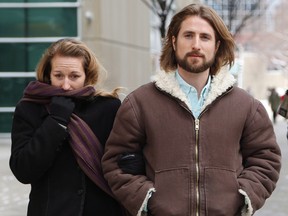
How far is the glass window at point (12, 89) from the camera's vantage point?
1744 centimetres

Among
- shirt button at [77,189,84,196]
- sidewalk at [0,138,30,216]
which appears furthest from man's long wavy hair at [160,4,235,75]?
sidewalk at [0,138,30,216]

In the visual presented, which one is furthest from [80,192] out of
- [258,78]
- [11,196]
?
[258,78]

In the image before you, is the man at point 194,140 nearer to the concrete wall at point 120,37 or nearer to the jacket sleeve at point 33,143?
the jacket sleeve at point 33,143

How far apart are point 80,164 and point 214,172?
0.70 m

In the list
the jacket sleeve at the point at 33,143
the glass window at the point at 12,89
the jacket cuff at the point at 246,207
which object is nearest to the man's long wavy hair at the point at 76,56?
the jacket sleeve at the point at 33,143

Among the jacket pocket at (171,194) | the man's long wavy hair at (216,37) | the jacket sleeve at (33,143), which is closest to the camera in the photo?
the jacket pocket at (171,194)

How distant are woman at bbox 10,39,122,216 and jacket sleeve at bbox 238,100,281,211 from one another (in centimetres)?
72

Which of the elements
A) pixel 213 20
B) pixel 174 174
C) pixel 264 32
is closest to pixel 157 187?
pixel 174 174

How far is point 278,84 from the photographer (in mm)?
63906

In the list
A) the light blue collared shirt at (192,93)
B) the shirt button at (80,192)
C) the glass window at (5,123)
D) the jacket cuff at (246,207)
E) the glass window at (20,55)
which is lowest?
the glass window at (5,123)

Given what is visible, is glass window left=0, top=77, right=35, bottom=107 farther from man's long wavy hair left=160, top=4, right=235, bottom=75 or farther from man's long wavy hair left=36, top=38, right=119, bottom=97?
man's long wavy hair left=160, top=4, right=235, bottom=75

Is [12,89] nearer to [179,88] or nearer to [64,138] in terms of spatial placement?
[64,138]

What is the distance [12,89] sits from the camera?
17.5m

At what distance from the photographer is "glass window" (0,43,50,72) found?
57.1ft
